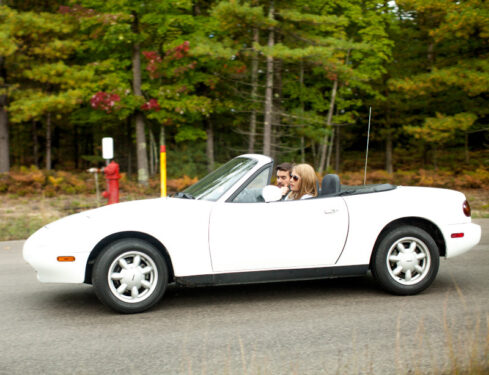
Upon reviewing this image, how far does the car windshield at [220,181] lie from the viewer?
5551mm

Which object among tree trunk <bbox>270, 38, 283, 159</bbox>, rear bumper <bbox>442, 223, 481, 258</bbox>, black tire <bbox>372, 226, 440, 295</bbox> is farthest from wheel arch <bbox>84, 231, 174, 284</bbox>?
tree trunk <bbox>270, 38, 283, 159</bbox>

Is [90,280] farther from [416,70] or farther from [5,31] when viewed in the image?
[416,70]

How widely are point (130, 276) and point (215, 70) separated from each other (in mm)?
21066

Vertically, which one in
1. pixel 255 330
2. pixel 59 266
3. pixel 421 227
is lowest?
pixel 255 330

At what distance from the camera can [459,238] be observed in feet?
19.5

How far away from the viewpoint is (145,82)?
83.8 ft

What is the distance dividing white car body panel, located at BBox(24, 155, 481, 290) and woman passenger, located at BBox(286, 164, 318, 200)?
0.80 feet

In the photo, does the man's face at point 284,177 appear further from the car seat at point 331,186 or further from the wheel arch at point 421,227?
the wheel arch at point 421,227

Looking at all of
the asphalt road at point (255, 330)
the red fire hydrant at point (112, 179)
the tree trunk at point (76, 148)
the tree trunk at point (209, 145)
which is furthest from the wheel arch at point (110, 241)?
the tree trunk at point (76, 148)

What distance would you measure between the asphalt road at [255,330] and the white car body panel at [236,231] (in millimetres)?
446

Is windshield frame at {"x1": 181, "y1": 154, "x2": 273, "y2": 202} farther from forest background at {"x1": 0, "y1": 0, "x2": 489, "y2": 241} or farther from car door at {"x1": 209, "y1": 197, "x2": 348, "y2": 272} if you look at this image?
forest background at {"x1": 0, "y1": 0, "x2": 489, "y2": 241}

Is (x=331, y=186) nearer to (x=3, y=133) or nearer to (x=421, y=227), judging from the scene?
(x=421, y=227)

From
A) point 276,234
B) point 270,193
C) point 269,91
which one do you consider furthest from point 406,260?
point 269,91

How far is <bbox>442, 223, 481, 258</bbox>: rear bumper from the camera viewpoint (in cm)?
589
